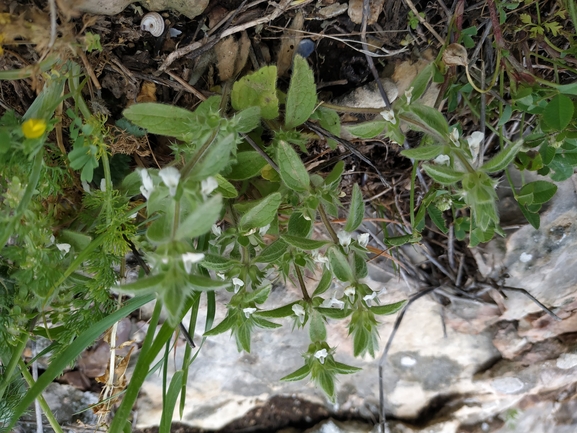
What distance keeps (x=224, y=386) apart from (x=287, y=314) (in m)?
1.10

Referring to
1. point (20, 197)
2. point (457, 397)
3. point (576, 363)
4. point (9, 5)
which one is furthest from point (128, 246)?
point (576, 363)

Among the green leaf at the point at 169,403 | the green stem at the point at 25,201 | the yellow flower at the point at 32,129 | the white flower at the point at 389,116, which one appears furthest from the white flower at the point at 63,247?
the white flower at the point at 389,116

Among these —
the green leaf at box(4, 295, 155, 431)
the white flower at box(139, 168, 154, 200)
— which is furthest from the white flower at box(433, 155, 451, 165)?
the green leaf at box(4, 295, 155, 431)

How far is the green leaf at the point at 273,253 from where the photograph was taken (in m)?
1.10

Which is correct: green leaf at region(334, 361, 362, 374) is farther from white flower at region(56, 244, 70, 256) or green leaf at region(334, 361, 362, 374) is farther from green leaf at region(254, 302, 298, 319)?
white flower at region(56, 244, 70, 256)

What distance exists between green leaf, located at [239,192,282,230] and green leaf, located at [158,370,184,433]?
407 millimetres

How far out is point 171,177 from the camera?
0.84 meters

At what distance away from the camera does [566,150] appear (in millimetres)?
1269

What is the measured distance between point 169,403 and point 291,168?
0.61 metres

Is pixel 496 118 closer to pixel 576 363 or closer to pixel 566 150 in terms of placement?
pixel 566 150

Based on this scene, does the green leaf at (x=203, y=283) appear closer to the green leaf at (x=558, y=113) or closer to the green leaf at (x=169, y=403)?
the green leaf at (x=169, y=403)

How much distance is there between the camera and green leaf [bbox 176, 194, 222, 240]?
29.4 inches

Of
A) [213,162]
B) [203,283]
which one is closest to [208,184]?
[213,162]

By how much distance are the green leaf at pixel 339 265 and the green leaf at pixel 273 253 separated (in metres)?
0.11
